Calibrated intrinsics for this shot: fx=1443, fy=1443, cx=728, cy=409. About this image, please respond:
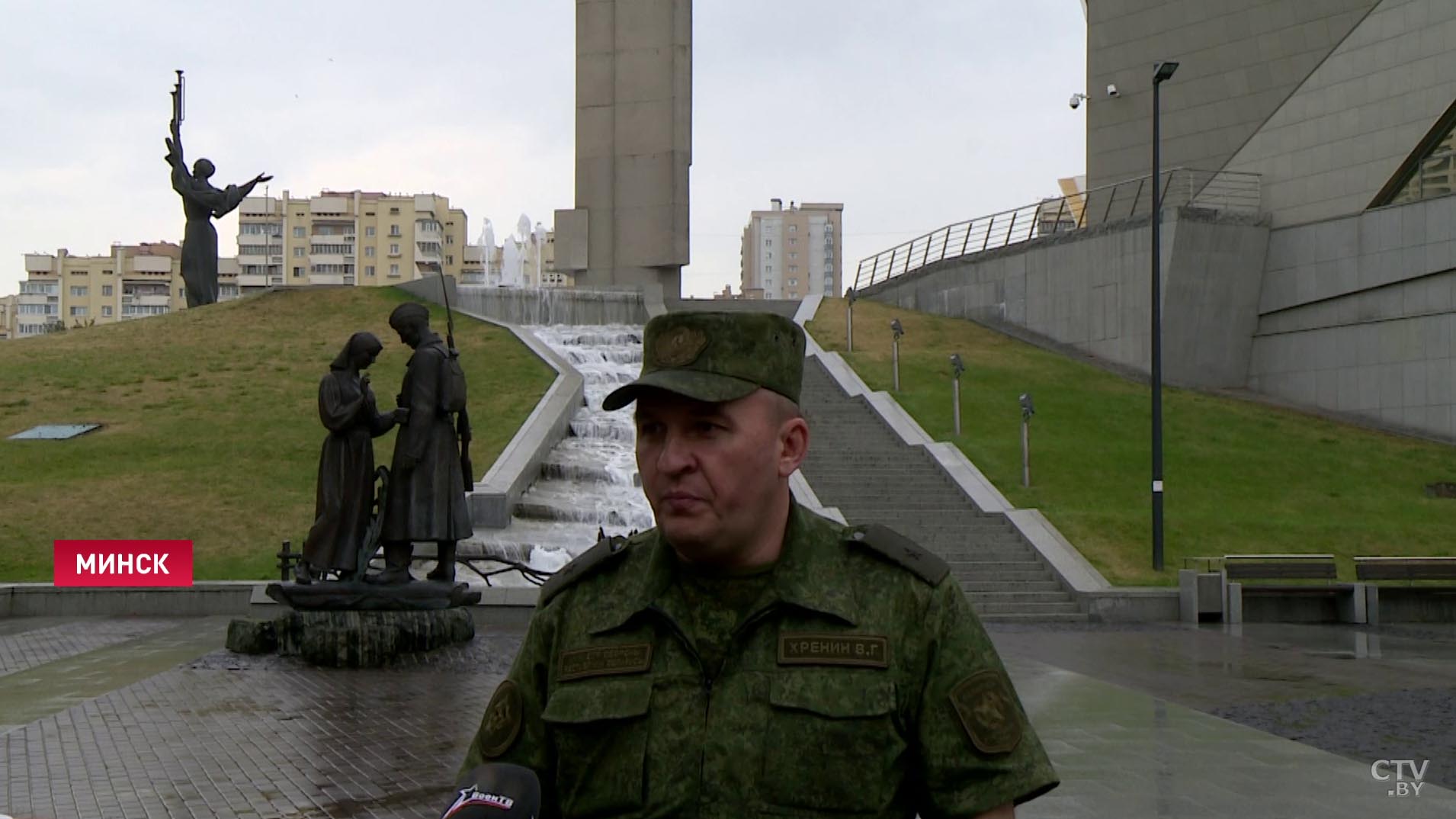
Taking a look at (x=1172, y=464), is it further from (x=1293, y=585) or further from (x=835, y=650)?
(x=835, y=650)

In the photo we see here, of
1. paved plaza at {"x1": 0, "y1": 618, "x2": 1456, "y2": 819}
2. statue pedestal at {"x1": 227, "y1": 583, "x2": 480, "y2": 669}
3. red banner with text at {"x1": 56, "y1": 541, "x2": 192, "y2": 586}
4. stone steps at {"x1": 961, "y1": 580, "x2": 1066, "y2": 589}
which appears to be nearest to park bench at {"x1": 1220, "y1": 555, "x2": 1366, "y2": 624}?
stone steps at {"x1": 961, "y1": 580, "x2": 1066, "y2": 589}

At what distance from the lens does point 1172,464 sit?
26.5m

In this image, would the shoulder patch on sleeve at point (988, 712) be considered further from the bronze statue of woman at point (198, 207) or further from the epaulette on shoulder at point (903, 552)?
the bronze statue of woman at point (198, 207)

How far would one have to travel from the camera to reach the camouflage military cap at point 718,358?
257 centimetres

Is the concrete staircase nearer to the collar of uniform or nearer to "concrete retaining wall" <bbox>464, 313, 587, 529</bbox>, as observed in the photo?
"concrete retaining wall" <bbox>464, 313, 587, 529</bbox>

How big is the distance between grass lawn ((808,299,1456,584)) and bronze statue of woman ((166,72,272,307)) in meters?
18.5

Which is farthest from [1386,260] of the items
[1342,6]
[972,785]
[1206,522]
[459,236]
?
[459,236]

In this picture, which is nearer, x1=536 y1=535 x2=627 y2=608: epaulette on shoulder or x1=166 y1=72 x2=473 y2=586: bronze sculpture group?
x1=536 y1=535 x2=627 y2=608: epaulette on shoulder

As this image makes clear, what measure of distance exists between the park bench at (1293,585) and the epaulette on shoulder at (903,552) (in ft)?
54.9

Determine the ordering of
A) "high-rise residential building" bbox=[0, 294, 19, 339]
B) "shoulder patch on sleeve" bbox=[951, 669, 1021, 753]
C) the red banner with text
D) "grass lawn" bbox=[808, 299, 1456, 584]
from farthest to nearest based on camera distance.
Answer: "high-rise residential building" bbox=[0, 294, 19, 339]
"grass lawn" bbox=[808, 299, 1456, 584]
the red banner with text
"shoulder patch on sleeve" bbox=[951, 669, 1021, 753]

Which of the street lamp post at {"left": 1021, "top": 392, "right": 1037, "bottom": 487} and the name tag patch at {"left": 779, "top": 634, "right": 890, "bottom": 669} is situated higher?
the street lamp post at {"left": 1021, "top": 392, "right": 1037, "bottom": 487}

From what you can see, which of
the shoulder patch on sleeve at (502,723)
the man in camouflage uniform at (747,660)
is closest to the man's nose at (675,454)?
the man in camouflage uniform at (747,660)

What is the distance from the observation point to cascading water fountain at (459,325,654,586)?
19891 millimetres

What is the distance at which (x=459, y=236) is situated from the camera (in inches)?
5920
